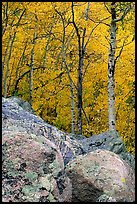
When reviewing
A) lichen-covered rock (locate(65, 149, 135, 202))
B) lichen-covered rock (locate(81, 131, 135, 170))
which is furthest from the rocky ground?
lichen-covered rock (locate(81, 131, 135, 170))

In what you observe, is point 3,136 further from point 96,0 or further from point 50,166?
point 96,0

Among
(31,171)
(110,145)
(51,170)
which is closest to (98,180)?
(51,170)

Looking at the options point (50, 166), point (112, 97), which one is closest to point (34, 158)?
point (50, 166)

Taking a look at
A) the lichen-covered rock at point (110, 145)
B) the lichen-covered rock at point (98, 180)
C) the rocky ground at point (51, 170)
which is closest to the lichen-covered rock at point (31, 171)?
the rocky ground at point (51, 170)

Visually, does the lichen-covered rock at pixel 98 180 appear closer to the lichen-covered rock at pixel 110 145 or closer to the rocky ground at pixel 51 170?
Result: the rocky ground at pixel 51 170

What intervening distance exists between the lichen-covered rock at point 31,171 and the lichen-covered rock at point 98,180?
0.80 m

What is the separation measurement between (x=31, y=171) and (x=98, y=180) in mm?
1555

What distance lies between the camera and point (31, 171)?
5.70 meters

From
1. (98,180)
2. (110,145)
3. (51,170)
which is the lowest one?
(110,145)

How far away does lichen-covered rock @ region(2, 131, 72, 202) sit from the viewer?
18.3 feet

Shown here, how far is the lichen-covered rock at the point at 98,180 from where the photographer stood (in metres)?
6.67

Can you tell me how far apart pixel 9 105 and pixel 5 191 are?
388 centimetres

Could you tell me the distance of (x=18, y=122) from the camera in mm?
8008

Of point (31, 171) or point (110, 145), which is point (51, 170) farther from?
point (110, 145)
